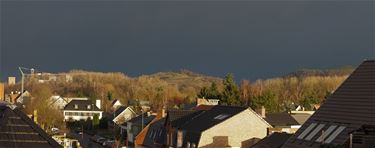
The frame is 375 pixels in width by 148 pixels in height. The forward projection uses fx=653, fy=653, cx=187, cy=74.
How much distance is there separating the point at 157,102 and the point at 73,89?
2665 inches

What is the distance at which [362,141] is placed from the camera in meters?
26.4

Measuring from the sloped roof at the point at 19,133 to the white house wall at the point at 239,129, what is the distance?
3336 cm

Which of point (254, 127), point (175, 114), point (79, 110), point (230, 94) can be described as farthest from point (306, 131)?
point (79, 110)

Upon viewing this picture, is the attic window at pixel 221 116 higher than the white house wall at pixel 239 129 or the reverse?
higher

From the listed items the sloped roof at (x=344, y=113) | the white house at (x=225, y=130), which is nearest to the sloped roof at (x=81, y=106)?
the white house at (x=225, y=130)

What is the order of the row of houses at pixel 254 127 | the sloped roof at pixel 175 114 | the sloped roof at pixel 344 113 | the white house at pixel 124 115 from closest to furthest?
1. the row of houses at pixel 254 127
2. the sloped roof at pixel 344 113
3. the sloped roof at pixel 175 114
4. the white house at pixel 124 115

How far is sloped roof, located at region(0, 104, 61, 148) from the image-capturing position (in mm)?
16562

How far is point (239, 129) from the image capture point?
52469 millimetres

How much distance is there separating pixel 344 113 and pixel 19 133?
17.5 meters

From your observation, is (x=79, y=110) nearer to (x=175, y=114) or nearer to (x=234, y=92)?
(x=234, y=92)

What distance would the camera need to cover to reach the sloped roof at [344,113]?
2826cm

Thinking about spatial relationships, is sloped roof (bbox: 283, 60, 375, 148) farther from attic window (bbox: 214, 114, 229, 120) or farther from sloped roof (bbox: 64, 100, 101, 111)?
sloped roof (bbox: 64, 100, 101, 111)

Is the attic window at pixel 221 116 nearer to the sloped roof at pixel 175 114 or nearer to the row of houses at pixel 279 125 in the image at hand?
the row of houses at pixel 279 125

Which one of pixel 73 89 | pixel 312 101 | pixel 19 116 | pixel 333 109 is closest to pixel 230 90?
pixel 312 101
